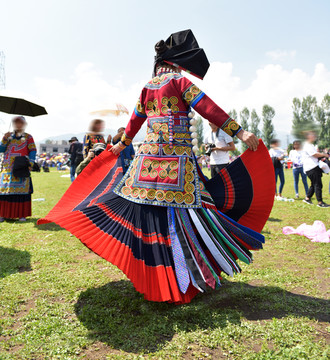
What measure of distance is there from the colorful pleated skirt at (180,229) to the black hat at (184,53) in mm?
950

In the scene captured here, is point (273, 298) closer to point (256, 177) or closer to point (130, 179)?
point (256, 177)

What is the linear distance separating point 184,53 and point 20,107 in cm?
465

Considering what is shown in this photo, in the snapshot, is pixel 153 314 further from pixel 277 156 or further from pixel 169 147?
pixel 277 156

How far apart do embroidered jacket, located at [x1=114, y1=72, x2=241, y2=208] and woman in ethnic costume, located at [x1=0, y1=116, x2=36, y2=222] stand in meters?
4.29

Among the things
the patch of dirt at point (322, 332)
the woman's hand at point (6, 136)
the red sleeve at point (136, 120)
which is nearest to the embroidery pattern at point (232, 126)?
the red sleeve at point (136, 120)

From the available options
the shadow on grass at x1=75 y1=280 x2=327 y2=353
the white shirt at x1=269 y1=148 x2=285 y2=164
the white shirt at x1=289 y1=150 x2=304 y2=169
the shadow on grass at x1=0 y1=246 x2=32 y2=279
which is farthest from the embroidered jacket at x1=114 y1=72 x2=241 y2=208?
the white shirt at x1=289 y1=150 x2=304 y2=169

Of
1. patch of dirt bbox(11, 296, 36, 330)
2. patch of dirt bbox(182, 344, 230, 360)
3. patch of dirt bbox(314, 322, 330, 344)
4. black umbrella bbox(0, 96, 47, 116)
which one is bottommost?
patch of dirt bbox(11, 296, 36, 330)

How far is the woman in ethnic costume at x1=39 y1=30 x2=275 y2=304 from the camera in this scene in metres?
2.50

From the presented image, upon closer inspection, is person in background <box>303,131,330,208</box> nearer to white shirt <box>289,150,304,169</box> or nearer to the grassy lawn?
white shirt <box>289,150,304,169</box>

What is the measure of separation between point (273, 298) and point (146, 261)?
127cm

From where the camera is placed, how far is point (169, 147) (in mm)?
2805

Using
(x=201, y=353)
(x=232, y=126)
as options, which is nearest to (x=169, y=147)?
(x=232, y=126)

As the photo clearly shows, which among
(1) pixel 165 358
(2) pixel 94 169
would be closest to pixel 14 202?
(2) pixel 94 169

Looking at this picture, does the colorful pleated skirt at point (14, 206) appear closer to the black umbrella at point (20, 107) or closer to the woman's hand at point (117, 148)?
the black umbrella at point (20, 107)
